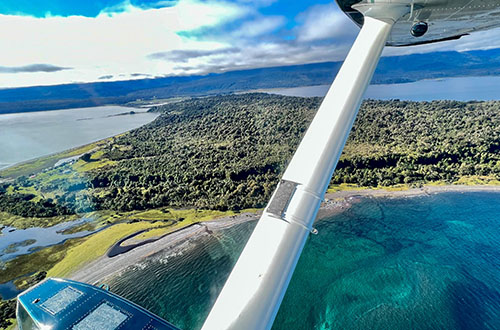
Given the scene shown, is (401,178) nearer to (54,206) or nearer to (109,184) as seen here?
(109,184)

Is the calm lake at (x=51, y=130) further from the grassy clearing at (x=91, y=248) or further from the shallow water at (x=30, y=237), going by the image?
the grassy clearing at (x=91, y=248)

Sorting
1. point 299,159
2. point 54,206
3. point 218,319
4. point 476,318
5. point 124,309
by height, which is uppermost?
point 299,159

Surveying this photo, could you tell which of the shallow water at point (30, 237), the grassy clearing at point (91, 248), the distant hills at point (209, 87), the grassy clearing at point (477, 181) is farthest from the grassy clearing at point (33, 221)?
the distant hills at point (209, 87)

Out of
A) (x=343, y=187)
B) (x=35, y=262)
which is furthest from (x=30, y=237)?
(x=343, y=187)

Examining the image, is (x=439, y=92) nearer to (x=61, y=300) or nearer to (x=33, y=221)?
(x=61, y=300)

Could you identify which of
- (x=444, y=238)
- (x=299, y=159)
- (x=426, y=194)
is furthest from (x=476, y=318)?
(x=299, y=159)

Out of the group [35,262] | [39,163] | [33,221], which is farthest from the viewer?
[39,163]

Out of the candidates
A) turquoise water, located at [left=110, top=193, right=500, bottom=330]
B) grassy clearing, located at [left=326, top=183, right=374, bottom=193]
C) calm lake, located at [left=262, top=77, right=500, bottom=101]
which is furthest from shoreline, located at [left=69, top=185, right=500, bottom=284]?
calm lake, located at [left=262, top=77, right=500, bottom=101]

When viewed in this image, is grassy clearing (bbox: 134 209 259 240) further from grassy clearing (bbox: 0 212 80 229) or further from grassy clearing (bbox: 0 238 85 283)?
grassy clearing (bbox: 0 212 80 229)
